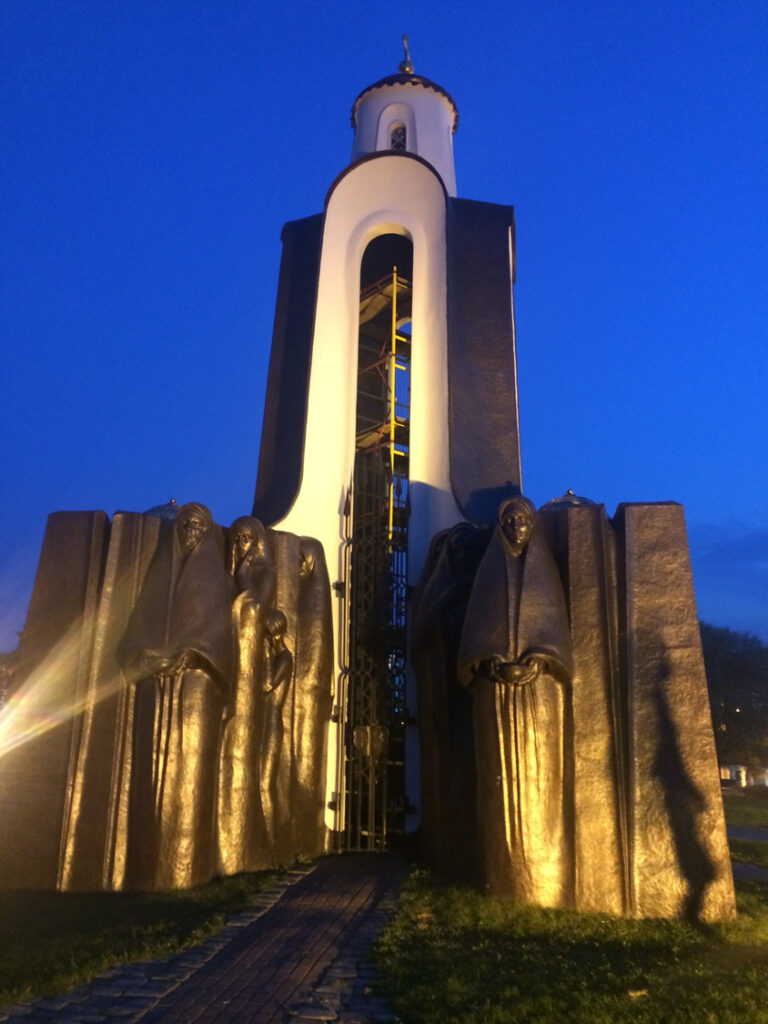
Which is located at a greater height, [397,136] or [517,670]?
[397,136]

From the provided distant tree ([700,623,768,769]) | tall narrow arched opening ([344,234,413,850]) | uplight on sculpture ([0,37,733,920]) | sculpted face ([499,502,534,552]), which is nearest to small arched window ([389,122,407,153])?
tall narrow arched opening ([344,234,413,850])

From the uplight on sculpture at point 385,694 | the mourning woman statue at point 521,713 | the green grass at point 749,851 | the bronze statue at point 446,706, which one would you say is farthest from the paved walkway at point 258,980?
the green grass at point 749,851

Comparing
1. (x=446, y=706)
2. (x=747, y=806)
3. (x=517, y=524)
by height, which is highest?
(x=517, y=524)

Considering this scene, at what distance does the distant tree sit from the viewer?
2644 cm

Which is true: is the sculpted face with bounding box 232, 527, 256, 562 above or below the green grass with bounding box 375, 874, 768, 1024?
above

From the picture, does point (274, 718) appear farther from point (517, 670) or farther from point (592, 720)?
point (592, 720)

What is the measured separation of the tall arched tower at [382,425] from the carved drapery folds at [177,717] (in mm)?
1323

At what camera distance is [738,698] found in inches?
1047

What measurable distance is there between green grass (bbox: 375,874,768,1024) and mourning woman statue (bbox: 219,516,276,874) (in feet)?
6.53

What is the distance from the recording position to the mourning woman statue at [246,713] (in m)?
8.34

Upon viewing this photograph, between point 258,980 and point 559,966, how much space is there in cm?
190

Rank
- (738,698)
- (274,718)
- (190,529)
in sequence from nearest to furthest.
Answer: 1. (190,529)
2. (274,718)
3. (738,698)

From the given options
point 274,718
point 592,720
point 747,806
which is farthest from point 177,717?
point 747,806

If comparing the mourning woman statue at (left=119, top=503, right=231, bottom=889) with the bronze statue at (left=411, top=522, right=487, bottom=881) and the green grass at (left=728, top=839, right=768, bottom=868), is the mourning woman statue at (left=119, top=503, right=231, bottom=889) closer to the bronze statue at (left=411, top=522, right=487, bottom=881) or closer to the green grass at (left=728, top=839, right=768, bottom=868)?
the bronze statue at (left=411, top=522, right=487, bottom=881)
